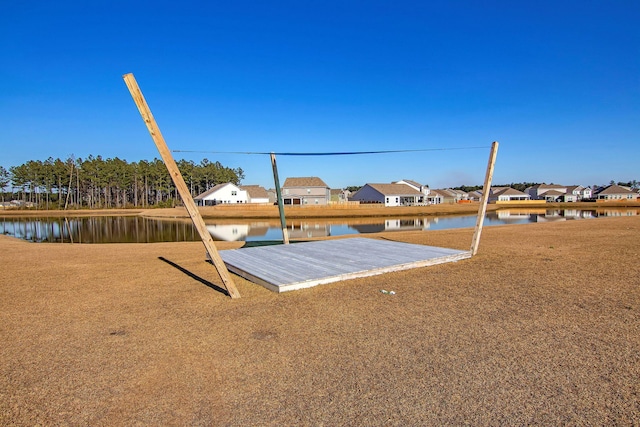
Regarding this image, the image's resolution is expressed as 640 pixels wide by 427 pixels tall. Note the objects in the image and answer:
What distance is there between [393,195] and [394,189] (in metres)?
2.40

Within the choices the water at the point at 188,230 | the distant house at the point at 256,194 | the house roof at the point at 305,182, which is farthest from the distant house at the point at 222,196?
the water at the point at 188,230

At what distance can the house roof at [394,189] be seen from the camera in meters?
74.7

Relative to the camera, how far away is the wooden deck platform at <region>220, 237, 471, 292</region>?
7.37 m

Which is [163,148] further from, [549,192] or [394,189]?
[549,192]

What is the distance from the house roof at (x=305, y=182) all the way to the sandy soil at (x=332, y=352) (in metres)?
59.3

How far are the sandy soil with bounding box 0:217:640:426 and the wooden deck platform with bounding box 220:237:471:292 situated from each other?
41cm

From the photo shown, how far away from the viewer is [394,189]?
76.2 metres

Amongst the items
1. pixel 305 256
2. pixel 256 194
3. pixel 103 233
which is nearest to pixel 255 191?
pixel 256 194

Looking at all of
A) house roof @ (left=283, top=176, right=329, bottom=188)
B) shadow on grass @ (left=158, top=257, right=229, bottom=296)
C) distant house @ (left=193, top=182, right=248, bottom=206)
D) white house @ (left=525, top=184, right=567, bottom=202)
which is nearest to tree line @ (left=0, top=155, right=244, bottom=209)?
distant house @ (left=193, top=182, right=248, bottom=206)

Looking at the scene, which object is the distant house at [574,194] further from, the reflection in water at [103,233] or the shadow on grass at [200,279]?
the shadow on grass at [200,279]

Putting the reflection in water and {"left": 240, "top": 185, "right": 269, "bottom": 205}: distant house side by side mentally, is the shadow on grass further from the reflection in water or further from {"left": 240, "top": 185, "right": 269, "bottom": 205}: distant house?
{"left": 240, "top": 185, "right": 269, "bottom": 205}: distant house

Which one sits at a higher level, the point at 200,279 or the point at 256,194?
the point at 256,194

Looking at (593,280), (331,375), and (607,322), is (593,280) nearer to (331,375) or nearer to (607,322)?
(607,322)

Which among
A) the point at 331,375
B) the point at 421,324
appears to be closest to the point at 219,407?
the point at 331,375
